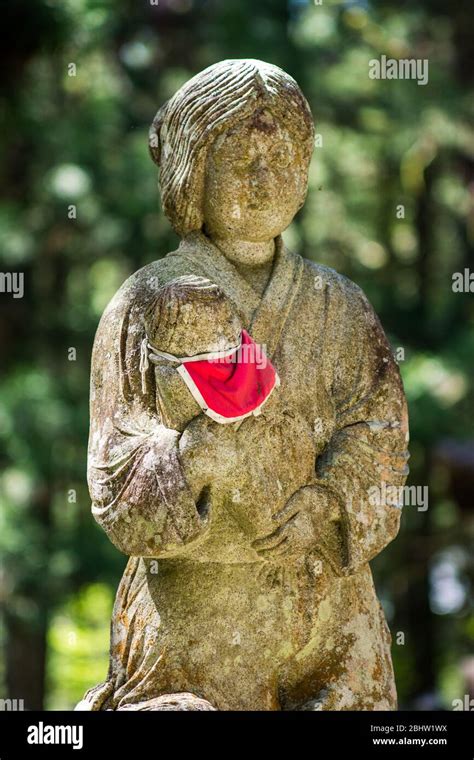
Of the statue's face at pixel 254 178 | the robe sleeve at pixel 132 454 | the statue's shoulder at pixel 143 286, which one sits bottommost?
the robe sleeve at pixel 132 454

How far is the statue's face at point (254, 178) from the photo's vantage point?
468cm

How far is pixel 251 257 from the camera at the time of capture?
487 centimetres

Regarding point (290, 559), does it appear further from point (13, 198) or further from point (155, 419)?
point (13, 198)

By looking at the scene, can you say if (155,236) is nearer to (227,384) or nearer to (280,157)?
(280,157)

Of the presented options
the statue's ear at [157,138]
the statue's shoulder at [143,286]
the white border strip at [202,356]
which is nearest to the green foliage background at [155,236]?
the statue's ear at [157,138]

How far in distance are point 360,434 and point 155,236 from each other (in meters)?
7.80

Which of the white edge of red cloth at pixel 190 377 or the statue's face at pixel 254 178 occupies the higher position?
the statue's face at pixel 254 178

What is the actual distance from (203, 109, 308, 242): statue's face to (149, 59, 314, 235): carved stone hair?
32 mm

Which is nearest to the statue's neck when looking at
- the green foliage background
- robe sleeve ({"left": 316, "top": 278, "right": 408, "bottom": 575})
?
robe sleeve ({"left": 316, "top": 278, "right": 408, "bottom": 575})

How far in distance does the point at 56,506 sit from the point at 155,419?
9.32 metres

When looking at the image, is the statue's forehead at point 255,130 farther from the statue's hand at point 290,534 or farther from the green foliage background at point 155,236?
the green foliage background at point 155,236

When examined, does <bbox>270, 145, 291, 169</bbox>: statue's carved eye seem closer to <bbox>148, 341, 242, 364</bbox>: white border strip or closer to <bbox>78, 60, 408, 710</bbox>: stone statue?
<bbox>78, 60, 408, 710</bbox>: stone statue

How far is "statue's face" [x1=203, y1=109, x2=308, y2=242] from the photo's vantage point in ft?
15.4
